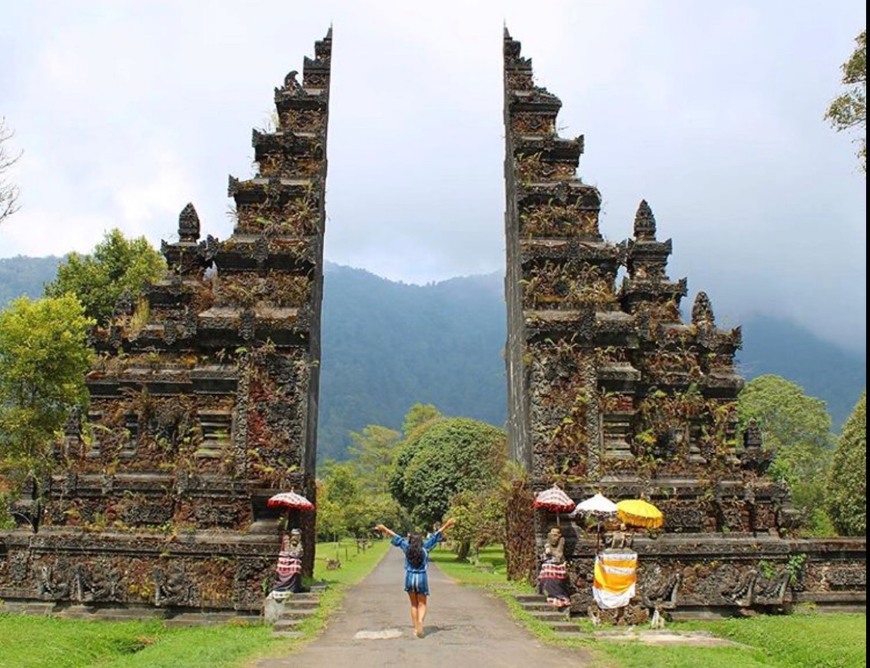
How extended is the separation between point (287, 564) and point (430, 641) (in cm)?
435

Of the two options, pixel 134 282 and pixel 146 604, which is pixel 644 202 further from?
pixel 134 282

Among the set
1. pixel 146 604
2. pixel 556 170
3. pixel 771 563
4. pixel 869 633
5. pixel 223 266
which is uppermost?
pixel 556 170

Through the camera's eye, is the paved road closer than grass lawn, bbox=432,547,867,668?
Yes

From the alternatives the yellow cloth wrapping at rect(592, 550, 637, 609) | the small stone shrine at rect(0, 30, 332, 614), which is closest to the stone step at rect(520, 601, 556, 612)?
Result: the yellow cloth wrapping at rect(592, 550, 637, 609)

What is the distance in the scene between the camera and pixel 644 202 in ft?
86.5

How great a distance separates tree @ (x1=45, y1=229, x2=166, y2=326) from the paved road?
26001 mm

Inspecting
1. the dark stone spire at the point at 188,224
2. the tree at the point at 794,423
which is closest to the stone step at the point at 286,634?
the dark stone spire at the point at 188,224

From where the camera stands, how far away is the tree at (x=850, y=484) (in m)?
34.0

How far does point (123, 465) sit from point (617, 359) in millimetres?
12369

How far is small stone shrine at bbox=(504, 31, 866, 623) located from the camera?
1584cm

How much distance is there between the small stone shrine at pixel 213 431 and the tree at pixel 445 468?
Answer: 22.1 meters

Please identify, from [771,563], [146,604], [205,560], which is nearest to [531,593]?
[771,563]

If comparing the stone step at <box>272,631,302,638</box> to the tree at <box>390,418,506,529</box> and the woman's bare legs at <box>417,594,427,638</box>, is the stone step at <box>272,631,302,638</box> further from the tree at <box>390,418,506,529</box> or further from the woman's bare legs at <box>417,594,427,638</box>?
the tree at <box>390,418,506,529</box>

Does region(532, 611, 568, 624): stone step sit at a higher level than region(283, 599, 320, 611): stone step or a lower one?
higher
